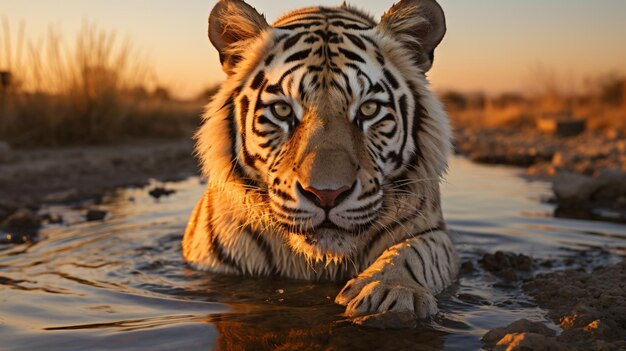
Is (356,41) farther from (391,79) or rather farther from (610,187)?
(610,187)

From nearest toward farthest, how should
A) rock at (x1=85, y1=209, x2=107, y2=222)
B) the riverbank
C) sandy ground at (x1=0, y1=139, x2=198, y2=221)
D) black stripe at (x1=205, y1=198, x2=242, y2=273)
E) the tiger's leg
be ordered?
the tiger's leg
black stripe at (x1=205, y1=198, x2=242, y2=273)
rock at (x1=85, y1=209, x2=107, y2=222)
the riverbank
sandy ground at (x1=0, y1=139, x2=198, y2=221)

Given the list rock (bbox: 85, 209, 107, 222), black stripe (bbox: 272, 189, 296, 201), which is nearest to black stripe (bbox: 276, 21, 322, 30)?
black stripe (bbox: 272, 189, 296, 201)

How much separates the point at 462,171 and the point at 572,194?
2772 millimetres

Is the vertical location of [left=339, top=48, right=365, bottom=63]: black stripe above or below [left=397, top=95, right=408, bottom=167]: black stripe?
above

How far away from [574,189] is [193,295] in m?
3.94

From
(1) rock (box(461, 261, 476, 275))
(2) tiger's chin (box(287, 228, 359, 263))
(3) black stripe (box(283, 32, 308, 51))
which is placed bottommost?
(1) rock (box(461, 261, 476, 275))

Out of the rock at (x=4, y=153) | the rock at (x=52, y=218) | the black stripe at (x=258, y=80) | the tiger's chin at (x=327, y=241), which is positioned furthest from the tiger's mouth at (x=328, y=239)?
the rock at (x=4, y=153)

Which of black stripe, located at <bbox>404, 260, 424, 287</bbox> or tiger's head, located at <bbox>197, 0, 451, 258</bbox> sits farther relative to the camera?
black stripe, located at <bbox>404, 260, 424, 287</bbox>

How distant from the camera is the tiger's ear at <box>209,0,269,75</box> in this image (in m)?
3.36

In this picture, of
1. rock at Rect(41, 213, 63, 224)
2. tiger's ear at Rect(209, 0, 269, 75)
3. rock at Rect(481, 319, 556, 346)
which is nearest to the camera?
rock at Rect(481, 319, 556, 346)

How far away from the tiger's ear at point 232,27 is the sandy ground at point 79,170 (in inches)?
110

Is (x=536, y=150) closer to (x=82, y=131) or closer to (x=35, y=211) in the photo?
(x=82, y=131)

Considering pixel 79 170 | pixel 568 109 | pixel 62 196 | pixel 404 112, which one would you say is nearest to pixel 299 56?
pixel 404 112

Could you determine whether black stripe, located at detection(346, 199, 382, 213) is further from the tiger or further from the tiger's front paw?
the tiger's front paw
